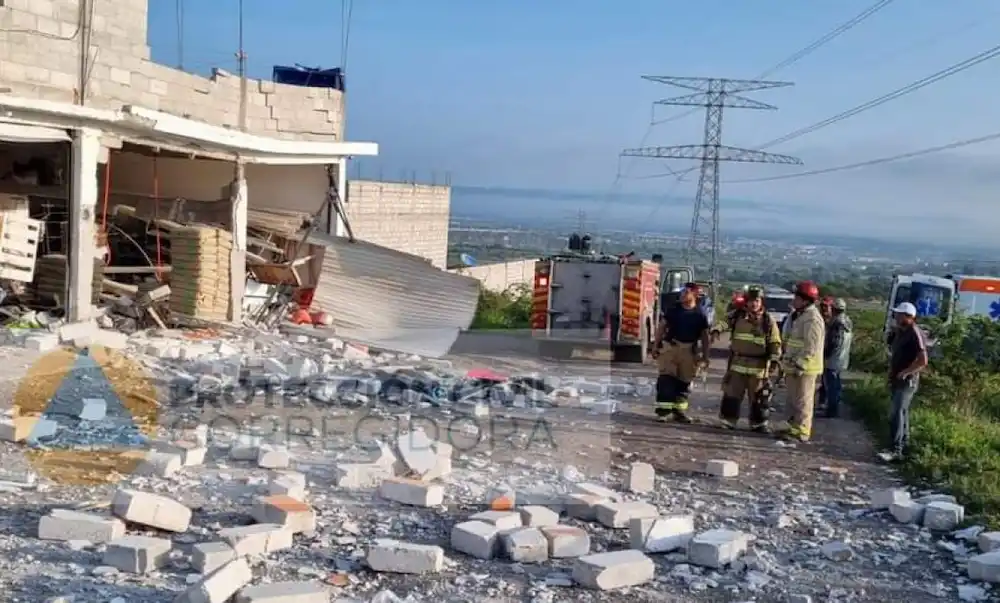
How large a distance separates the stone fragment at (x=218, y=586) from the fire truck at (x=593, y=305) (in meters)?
12.6

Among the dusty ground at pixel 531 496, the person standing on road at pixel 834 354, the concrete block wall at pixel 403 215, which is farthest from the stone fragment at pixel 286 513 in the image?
the concrete block wall at pixel 403 215

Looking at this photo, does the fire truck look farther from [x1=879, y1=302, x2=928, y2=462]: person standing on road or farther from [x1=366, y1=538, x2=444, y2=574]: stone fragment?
[x1=366, y1=538, x2=444, y2=574]: stone fragment

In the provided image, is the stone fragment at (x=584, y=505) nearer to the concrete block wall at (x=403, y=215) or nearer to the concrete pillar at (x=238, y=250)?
the concrete pillar at (x=238, y=250)

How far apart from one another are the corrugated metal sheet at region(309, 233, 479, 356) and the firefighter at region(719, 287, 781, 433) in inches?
236

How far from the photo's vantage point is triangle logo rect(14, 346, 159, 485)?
684 cm

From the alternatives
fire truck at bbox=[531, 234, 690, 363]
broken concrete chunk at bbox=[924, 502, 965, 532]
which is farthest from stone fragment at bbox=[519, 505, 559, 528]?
fire truck at bbox=[531, 234, 690, 363]

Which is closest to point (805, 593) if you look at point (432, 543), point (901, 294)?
point (432, 543)

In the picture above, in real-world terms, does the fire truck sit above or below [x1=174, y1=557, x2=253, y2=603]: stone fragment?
above

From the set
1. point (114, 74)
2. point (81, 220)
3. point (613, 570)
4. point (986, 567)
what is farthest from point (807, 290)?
point (114, 74)

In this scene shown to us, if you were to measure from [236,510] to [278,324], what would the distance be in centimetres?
880

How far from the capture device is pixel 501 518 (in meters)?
5.71

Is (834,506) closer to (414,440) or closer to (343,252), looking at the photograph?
(414,440)

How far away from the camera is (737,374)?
10.1m

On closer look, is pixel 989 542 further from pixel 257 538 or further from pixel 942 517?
pixel 257 538
